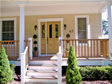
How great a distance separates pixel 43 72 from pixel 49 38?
10.5 ft

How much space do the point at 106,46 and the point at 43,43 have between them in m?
3.93

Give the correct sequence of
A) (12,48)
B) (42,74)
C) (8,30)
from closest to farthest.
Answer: (42,74) → (12,48) → (8,30)

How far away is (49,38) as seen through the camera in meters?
8.98

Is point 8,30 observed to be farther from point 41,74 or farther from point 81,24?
point 81,24

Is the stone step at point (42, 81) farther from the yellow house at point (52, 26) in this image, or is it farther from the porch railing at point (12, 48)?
the yellow house at point (52, 26)

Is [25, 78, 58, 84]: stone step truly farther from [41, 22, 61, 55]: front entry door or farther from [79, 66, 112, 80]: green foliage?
[41, 22, 61, 55]: front entry door

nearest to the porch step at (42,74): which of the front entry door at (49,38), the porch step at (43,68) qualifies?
the porch step at (43,68)

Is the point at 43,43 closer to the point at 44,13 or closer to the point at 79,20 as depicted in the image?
the point at 44,13

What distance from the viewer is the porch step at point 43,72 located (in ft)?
19.5

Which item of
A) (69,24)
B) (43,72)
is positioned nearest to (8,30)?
(69,24)

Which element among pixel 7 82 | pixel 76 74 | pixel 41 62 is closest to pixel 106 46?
pixel 76 74

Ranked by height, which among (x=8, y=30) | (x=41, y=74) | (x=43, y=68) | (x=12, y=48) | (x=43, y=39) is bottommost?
(x=41, y=74)

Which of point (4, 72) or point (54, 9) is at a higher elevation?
point (54, 9)

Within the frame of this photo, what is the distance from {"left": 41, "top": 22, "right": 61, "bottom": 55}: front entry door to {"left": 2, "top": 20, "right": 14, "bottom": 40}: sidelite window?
6.51 ft
